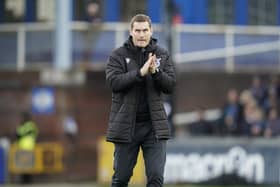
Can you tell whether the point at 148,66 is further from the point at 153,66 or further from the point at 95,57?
the point at 95,57

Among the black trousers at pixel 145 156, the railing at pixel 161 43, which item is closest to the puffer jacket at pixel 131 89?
the black trousers at pixel 145 156

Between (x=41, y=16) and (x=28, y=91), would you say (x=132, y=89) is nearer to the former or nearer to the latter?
(x=28, y=91)

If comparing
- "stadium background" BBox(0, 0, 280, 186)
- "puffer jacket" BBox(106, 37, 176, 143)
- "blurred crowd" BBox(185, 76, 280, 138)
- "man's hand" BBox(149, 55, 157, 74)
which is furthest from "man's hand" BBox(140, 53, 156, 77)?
"blurred crowd" BBox(185, 76, 280, 138)

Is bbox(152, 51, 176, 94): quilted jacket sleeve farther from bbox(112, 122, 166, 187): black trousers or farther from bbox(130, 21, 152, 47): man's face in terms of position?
bbox(112, 122, 166, 187): black trousers

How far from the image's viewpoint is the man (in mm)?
9398

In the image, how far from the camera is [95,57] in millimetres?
24719

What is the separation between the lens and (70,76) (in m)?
23.4

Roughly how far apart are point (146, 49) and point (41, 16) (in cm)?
1700

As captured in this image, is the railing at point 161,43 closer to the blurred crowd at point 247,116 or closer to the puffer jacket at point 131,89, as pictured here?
the blurred crowd at point 247,116

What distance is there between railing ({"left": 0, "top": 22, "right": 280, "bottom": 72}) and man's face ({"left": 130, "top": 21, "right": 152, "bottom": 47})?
49.4 ft

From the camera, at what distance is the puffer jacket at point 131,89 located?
940 centimetres

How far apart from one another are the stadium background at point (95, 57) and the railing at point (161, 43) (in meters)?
0.03

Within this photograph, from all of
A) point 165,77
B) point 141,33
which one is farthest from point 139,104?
point 141,33

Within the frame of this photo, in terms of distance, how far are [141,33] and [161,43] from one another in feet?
50.1
